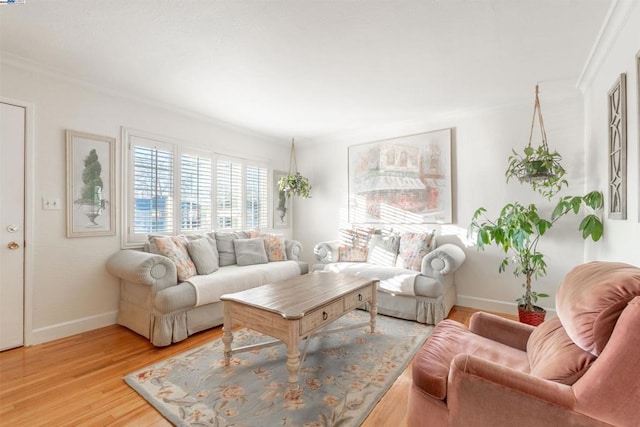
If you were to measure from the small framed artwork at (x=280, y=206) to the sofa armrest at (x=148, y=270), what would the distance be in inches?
94.3

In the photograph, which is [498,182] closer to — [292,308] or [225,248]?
[292,308]

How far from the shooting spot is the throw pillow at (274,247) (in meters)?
3.98

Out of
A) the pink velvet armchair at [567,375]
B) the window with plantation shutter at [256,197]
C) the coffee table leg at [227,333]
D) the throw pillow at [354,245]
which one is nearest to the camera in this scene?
the pink velvet armchair at [567,375]

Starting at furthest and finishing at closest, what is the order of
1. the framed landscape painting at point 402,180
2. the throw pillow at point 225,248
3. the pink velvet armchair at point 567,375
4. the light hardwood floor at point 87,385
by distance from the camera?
the framed landscape painting at point 402,180 → the throw pillow at point 225,248 → the light hardwood floor at point 87,385 → the pink velvet armchair at point 567,375

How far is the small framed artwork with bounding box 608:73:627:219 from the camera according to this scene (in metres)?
1.83

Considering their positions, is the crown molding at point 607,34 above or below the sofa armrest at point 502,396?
above

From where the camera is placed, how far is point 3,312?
7.88 ft

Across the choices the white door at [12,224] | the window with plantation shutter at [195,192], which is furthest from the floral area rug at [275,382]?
the window with plantation shutter at [195,192]

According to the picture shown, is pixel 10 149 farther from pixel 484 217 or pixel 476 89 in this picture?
pixel 484 217

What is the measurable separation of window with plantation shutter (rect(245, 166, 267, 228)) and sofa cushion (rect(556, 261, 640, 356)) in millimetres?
4036

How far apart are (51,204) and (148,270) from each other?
113 cm

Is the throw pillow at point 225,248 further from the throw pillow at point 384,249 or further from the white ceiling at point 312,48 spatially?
the throw pillow at point 384,249

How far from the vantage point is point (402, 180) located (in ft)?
13.4

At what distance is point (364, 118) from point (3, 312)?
4205 millimetres
